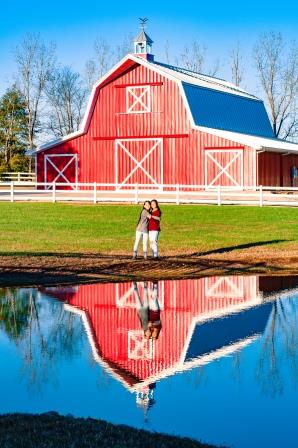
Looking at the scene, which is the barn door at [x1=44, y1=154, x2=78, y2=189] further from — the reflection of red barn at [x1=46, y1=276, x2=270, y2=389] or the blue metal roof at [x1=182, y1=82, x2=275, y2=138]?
the reflection of red barn at [x1=46, y1=276, x2=270, y2=389]

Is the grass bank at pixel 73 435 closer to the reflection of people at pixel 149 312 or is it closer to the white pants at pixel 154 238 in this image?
the reflection of people at pixel 149 312

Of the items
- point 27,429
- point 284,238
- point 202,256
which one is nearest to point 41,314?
point 27,429

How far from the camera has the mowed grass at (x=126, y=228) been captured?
23.9 meters

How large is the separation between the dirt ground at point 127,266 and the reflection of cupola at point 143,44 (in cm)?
2524

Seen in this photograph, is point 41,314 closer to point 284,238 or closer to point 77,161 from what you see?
point 284,238

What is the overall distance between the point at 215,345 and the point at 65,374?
234 cm

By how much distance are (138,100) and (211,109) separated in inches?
156

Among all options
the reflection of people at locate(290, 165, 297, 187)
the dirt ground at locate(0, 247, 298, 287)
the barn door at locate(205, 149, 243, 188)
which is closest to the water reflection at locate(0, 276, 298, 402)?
the dirt ground at locate(0, 247, 298, 287)

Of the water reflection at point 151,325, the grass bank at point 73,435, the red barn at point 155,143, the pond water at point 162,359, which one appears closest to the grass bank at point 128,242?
the water reflection at point 151,325

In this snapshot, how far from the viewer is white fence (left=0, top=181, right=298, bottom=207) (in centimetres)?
3519

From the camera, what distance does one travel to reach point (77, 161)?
144 feet

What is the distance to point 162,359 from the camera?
1044 cm

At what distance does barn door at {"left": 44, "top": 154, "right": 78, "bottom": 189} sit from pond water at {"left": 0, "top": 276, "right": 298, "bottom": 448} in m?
Answer: 27.6

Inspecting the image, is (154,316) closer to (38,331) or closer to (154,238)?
(38,331)
